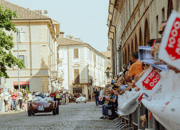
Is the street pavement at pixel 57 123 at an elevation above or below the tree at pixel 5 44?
below

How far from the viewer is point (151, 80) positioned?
5.50 m

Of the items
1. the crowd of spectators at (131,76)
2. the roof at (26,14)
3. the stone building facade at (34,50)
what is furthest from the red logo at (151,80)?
the roof at (26,14)

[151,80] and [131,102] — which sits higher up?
[151,80]

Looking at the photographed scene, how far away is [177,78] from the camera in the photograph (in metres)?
4.38

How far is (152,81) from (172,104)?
1.37 metres

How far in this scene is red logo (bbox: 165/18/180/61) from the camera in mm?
3281

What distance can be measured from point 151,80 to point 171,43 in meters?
2.22

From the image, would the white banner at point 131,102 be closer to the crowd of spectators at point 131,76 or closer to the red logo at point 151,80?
the crowd of spectators at point 131,76

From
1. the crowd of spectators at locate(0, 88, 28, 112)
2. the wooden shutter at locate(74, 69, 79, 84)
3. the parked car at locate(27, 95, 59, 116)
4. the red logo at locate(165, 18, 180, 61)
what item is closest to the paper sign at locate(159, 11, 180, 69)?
the red logo at locate(165, 18, 180, 61)

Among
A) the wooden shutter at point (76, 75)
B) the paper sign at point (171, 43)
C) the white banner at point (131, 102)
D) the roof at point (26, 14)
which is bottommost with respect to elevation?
the wooden shutter at point (76, 75)

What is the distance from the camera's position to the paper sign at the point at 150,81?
5.39m

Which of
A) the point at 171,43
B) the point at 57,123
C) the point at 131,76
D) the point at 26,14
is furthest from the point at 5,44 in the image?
the point at 171,43

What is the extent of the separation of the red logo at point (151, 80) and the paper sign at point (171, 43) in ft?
6.45

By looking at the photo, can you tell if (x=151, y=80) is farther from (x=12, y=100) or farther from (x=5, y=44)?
(x=12, y=100)
